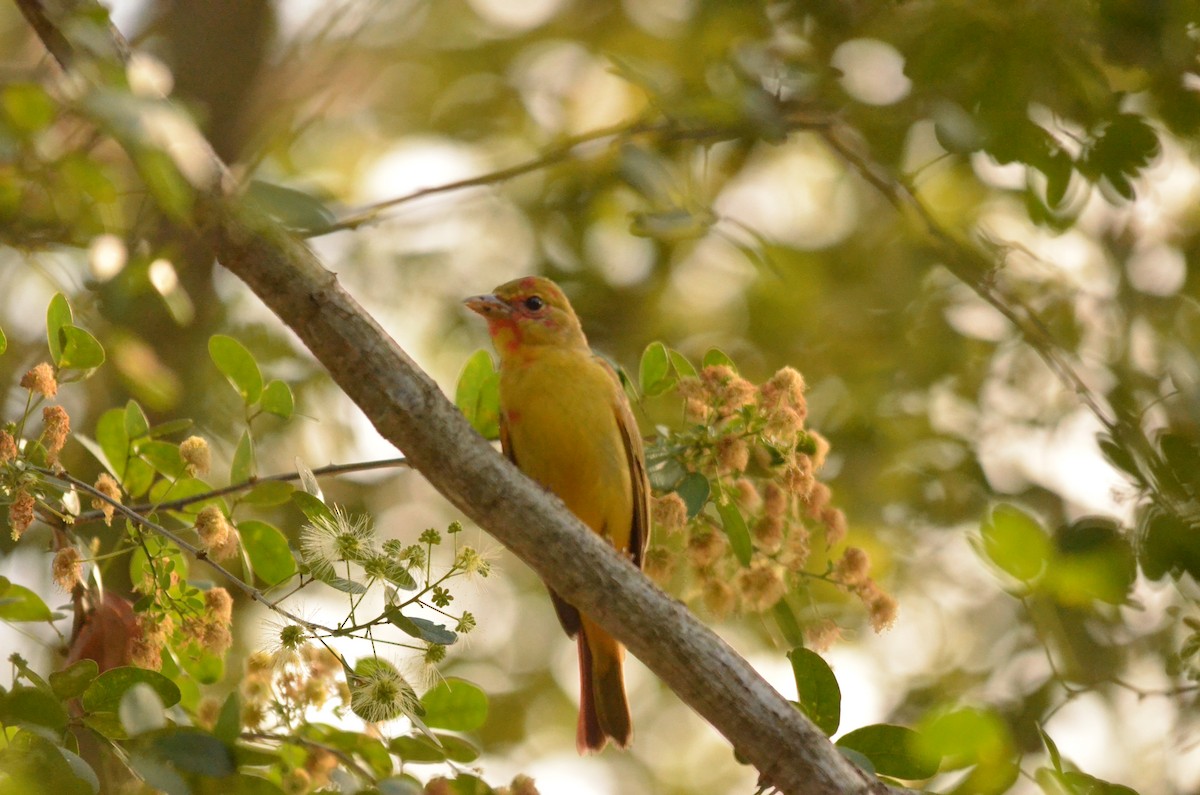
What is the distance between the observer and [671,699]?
756cm

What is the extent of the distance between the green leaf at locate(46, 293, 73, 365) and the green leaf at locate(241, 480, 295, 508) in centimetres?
56

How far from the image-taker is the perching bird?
407 cm

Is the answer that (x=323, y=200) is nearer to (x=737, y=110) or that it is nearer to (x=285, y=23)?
(x=737, y=110)

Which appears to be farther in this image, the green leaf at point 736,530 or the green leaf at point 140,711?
the green leaf at point 736,530

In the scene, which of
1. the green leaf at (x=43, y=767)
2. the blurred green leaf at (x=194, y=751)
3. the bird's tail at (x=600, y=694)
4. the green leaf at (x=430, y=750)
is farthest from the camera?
the bird's tail at (x=600, y=694)

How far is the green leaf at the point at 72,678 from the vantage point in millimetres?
2395

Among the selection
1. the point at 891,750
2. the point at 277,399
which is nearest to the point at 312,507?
the point at 277,399

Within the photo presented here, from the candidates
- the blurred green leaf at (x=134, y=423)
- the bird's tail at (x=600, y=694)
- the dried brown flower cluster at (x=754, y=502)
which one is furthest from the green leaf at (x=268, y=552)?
the bird's tail at (x=600, y=694)

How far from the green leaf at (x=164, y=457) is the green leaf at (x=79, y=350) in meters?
0.37

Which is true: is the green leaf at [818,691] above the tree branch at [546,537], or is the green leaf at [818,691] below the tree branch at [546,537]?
below

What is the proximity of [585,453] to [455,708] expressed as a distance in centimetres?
124

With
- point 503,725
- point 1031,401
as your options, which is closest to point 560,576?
point 1031,401

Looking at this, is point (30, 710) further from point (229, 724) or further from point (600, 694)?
point (600, 694)

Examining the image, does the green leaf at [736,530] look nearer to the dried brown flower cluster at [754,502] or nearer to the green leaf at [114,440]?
the dried brown flower cluster at [754,502]
